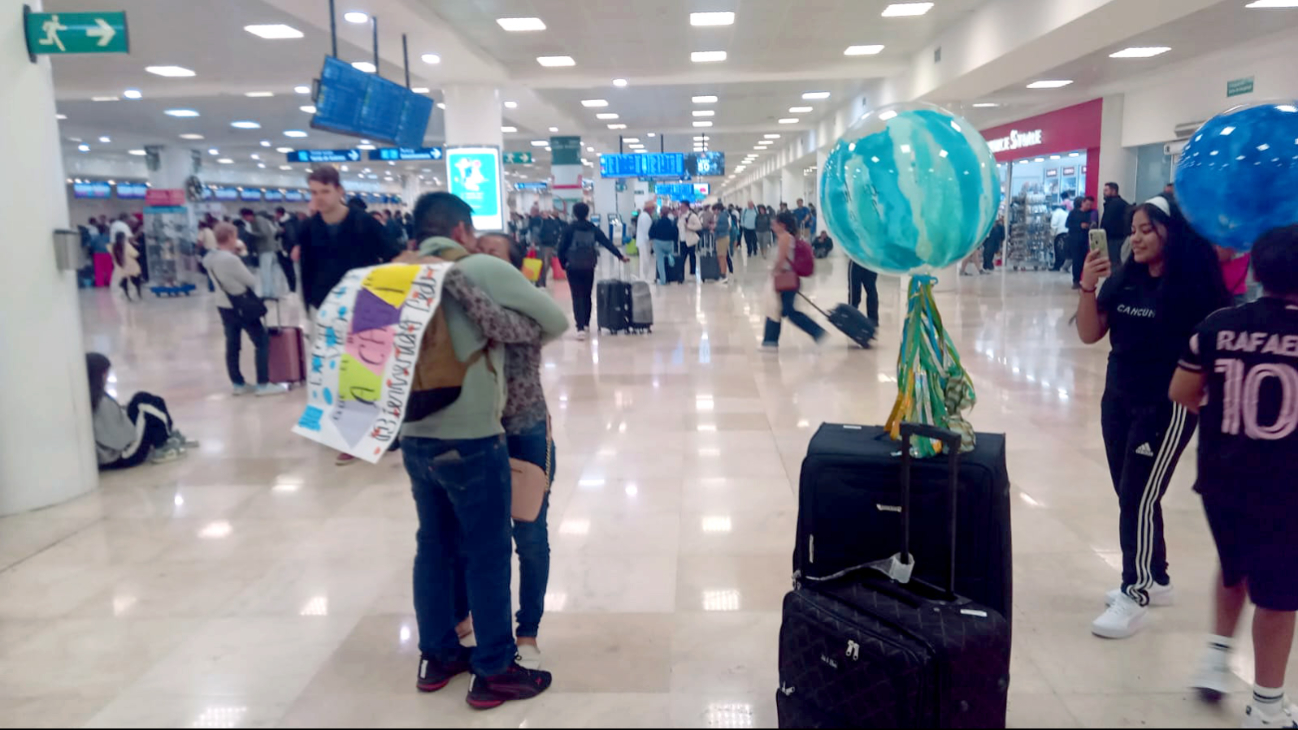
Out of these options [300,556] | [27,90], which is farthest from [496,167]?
[300,556]

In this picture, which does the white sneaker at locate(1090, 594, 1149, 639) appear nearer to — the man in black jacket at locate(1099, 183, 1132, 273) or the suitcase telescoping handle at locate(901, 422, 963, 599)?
the suitcase telescoping handle at locate(901, 422, 963, 599)

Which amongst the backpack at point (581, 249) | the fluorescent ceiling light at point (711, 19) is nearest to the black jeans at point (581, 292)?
the backpack at point (581, 249)

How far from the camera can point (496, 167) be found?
14.7m

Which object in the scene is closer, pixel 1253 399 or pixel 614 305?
pixel 1253 399

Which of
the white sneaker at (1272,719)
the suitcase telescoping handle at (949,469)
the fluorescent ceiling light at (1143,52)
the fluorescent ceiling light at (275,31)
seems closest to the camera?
the suitcase telescoping handle at (949,469)

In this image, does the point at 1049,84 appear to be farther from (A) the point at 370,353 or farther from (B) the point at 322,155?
(A) the point at 370,353

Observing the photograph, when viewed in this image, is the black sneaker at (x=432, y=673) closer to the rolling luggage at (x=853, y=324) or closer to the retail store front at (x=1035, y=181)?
the rolling luggage at (x=853, y=324)

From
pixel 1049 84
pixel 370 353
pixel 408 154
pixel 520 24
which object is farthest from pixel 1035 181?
pixel 370 353

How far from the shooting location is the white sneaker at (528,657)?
9.78 feet

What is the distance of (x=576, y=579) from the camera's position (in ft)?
12.5

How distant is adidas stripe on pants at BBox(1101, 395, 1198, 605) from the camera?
303cm

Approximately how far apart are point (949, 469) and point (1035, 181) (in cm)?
2303

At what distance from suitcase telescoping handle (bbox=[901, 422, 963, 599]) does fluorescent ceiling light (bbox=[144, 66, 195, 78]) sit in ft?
47.9

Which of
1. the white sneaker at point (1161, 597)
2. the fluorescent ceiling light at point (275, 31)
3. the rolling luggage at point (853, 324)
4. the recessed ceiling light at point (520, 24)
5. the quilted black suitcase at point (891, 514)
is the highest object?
the recessed ceiling light at point (520, 24)
